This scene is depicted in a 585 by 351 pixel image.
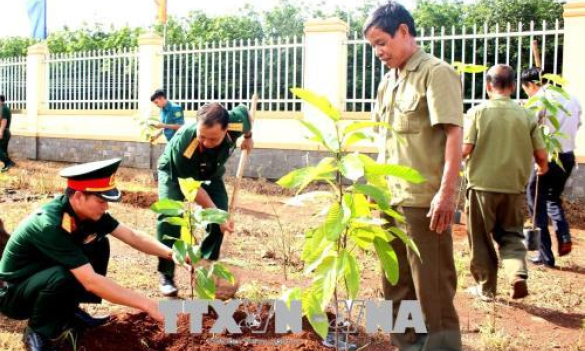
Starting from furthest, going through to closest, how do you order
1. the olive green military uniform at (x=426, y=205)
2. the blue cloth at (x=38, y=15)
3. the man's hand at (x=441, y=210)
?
the blue cloth at (x=38, y=15) < the olive green military uniform at (x=426, y=205) < the man's hand at (x=441, y=210)

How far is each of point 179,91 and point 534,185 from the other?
26.7 ft

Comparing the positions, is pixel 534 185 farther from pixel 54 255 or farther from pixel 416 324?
pixel 54 255

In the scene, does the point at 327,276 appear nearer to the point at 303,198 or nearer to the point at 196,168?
the point at 303,198

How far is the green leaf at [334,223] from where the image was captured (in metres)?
2.28

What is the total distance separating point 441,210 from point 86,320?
192 cm

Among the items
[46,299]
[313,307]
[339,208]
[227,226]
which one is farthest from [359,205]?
[46,299]

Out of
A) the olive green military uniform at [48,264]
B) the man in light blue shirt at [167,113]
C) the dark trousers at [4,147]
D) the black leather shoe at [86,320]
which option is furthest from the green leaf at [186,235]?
the dark trousers at [4,147]

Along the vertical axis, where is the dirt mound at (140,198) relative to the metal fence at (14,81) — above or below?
below

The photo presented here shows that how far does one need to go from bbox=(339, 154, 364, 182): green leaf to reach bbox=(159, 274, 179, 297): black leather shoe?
2.31 meters

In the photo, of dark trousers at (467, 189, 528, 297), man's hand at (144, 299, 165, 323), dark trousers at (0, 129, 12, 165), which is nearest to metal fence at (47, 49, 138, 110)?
dark trousers at (0, 129, 12, 165)

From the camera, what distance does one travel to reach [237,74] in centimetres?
1180

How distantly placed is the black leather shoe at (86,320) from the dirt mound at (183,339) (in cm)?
5

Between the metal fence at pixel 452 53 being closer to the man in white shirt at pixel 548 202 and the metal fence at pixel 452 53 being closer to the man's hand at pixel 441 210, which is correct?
the man in white shirt at pixel 548 202

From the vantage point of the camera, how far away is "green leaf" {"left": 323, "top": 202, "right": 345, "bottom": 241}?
2279 millimetres
